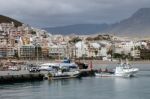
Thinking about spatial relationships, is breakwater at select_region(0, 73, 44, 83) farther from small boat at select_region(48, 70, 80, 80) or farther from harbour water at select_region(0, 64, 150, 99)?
harbour water at select_region(0, 64, 150, 99)

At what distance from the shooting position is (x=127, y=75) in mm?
80562

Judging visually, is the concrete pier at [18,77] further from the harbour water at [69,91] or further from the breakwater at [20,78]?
the harbour water at [69,91]

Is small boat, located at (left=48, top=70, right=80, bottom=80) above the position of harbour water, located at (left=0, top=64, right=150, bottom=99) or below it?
above

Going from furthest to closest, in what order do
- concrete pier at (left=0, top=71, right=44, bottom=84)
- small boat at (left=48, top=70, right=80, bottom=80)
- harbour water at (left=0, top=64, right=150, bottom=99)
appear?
small boat at (left=48, top=70, right=80, bottom=80) < concrete pier at (left=0, top=71, right=44, bottom=84) < harbour water at (left=0, top=64, right=150, bottom=99)

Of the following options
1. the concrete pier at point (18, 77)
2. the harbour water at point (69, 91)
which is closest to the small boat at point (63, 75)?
the concrete pier at point (18, 77)

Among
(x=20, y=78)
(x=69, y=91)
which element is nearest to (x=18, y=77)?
(x=20, y=78)

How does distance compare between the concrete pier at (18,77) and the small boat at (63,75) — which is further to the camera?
the small boat at (63,75)

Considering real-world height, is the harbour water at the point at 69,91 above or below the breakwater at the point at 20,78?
below

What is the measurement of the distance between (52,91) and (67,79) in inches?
700

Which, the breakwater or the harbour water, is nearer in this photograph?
the harbour water

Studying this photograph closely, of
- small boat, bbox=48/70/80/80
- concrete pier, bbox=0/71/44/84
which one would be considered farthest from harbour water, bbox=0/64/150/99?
small boat, bbox=48/70/80/80

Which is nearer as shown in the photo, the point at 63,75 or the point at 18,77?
the point at 18,77

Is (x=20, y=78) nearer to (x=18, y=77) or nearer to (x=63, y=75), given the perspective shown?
(x=18, y=77)

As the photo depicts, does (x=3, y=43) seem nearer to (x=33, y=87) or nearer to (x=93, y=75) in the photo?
(x=93, y=75)
